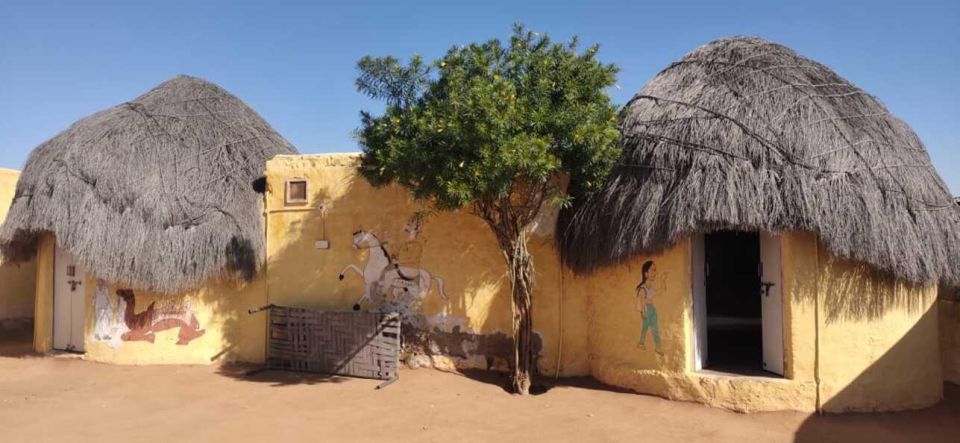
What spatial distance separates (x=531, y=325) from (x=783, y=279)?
2842mm

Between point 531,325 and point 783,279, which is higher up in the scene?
point 783,279

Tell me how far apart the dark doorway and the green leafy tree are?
3.83 m

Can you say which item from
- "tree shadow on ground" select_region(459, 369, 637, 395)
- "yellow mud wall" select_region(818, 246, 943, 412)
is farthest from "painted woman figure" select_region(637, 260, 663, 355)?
"yellow mud wall" select_region(818, 246, 943, 412)

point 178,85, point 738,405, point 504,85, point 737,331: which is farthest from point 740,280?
point 178,85

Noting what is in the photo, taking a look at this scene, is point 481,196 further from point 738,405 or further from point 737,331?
point 737,331

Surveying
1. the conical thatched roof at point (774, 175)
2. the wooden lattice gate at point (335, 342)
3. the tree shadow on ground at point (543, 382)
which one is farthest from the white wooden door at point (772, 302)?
the wooden lattice gate at point (335, 342)

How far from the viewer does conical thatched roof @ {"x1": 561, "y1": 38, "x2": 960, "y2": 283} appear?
230 inches

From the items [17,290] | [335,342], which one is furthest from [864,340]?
[17,290]

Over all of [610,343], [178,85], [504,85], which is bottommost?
[610,343]

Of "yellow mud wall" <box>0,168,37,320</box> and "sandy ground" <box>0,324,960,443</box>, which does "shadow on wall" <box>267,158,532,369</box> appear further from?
"yellow mud wall" <box>0,168,37,320</box>

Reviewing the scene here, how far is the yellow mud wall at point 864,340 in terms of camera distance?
5.94 meters

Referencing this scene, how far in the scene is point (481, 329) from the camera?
25.5 feet

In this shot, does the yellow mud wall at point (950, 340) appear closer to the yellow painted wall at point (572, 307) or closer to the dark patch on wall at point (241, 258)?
the yellow painted wall at point (572, 307)

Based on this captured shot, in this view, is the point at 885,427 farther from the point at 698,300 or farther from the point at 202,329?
the point at 202,329
